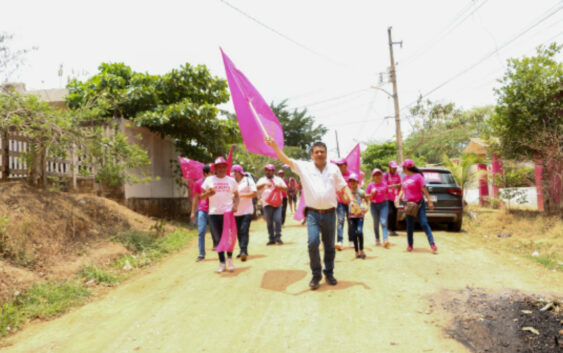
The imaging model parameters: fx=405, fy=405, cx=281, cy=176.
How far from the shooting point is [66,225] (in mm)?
7945

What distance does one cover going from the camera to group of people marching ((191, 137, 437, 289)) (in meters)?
5.29

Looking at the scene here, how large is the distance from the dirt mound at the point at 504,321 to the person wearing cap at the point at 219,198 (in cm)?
343

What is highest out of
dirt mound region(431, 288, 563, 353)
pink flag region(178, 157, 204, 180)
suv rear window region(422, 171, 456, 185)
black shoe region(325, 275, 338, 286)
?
pink flag region(178, 157, 204, 180)

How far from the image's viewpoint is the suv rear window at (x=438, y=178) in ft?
34.6

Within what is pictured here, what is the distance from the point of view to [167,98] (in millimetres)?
13836

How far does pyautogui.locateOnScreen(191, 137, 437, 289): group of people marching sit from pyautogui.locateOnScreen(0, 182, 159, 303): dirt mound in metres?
2.21

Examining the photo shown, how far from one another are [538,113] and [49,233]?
1269cm

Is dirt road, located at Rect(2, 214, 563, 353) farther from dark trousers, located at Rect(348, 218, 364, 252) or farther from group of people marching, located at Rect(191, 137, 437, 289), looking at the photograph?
group of people marching, located at Rect(191, 137, 437, 289)

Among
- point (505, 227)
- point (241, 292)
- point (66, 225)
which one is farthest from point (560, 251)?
point (66, 225)

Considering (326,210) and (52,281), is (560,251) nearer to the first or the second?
(326,210)

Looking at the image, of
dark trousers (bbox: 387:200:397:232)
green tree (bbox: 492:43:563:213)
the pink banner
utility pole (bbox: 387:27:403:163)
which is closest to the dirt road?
the pink banner

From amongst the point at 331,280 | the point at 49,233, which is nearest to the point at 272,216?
the point at 331,280

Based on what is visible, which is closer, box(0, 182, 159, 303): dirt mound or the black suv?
box(0, 182, 159, 303): dirt mound

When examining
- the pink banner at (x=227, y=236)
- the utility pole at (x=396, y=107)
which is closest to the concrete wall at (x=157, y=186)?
the pink banner at (x=227, y=236)
